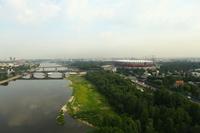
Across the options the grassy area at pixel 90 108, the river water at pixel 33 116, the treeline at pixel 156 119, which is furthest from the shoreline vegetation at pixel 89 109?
the treeline at pixel 156 119

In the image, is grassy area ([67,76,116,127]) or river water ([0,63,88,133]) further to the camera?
grassy area ([67,76,116,127])

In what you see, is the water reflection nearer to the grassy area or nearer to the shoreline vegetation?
the shoreline vegetation

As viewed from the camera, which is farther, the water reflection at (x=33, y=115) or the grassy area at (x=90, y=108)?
the grassy area at (x=90, y=108)

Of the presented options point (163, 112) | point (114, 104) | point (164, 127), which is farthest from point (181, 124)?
Result: point (114, 104)

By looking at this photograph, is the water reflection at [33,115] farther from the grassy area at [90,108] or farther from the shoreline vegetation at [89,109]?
the grassy area at [90,108]

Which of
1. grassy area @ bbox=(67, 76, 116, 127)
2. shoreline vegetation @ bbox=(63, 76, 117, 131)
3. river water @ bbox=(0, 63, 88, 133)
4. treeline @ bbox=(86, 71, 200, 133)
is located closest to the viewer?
treeline @ bbox=(86, 71, 200, 133)

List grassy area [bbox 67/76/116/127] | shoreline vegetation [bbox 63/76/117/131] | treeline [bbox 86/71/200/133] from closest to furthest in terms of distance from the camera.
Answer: treeline [bbox 86/71/200/133] < shoreline vegetation [bbox 63/76/117/131] < grassy area [bbox 67/76/116/127]

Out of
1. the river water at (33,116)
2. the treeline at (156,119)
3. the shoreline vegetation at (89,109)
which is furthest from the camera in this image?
the shoreline vegetation at (89,109)

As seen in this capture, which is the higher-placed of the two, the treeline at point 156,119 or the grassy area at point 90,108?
the treeline at point 156,119

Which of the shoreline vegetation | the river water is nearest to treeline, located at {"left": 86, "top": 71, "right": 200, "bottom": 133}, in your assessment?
the shoreline vegetation

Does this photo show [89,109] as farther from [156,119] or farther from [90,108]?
[156,119]

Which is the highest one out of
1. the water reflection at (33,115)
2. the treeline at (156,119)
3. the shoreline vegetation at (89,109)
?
the treeline at (156,119)
